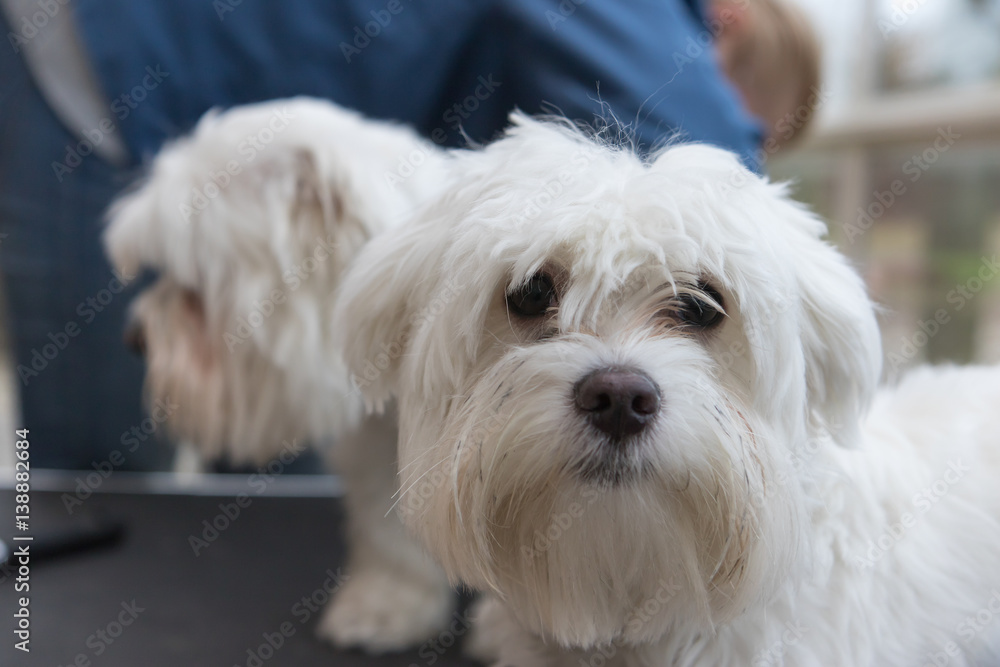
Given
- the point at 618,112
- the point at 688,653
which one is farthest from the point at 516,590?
the point at 618,112

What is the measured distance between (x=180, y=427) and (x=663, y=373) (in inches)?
37.7

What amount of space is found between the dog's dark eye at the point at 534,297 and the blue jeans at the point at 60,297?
4.47 feet

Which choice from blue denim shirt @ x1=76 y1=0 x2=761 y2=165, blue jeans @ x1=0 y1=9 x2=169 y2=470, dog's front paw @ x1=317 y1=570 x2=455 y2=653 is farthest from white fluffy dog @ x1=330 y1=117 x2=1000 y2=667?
blue jeans @ x1=0 y1=9 x2=169 y2=470

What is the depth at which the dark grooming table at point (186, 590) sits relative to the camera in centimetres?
92

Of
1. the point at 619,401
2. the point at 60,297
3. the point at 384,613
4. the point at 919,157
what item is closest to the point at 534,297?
the point at 619,401

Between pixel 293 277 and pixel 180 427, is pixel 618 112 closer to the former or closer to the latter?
pixel 293 277

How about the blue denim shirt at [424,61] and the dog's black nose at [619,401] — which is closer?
the dog's black nose at [619,401]

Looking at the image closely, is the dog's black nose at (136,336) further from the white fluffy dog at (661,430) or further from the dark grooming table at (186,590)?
the white fluffy dog at (661,430)

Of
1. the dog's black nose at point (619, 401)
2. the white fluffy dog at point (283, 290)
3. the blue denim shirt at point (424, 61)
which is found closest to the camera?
the dog's black nose at point (619, 401)

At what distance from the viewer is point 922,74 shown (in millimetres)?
2426

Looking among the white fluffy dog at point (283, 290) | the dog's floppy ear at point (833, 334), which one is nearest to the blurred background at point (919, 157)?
the white fluffy dog at point (283, 290)

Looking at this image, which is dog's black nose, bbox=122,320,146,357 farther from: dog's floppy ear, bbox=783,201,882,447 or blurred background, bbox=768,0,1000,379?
blurred background, bbox=768,0,1000,379

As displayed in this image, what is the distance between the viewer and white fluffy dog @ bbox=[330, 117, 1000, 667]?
0.57 m

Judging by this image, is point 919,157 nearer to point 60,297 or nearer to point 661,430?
point 661,430
